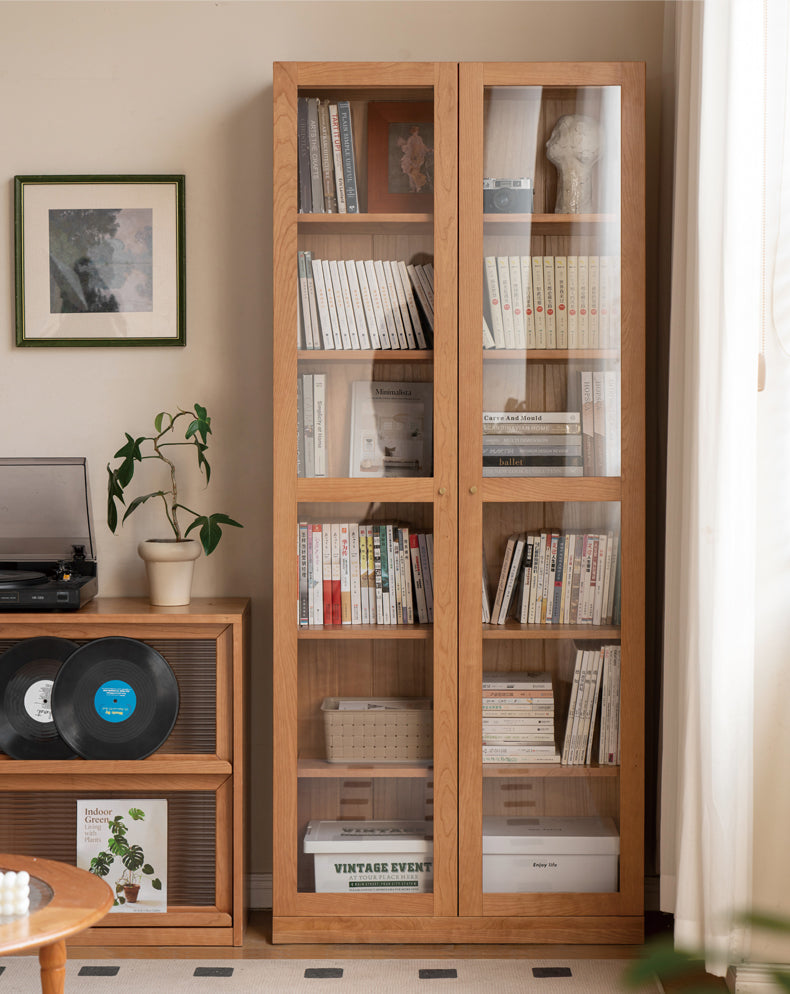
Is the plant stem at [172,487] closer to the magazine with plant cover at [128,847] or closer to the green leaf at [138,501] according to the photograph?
the green leaf at [138,501]

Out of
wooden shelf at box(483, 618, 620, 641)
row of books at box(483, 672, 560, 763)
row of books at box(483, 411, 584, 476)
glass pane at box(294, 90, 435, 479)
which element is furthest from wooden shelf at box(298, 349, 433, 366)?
row of books at box(483, 672, 560, 763)

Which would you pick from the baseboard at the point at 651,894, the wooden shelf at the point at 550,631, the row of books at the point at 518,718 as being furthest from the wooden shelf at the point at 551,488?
the baseboard at the point at 651,894

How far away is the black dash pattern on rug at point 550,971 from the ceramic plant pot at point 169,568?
1220 mm

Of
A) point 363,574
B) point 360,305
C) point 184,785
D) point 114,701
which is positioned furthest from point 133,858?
point 360,305

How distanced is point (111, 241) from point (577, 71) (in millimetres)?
1278

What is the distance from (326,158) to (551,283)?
0.63m

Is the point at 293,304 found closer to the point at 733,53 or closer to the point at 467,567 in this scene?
the point at 467,567

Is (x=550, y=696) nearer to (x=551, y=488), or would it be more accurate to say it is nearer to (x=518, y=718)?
(x=518, y=718)

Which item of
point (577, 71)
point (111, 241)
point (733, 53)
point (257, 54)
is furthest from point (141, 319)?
point (733, 53)

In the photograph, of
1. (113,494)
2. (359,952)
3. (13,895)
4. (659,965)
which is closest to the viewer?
(659,965)

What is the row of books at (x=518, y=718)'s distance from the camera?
220cm

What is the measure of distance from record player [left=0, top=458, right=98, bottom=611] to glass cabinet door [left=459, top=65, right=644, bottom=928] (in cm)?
101

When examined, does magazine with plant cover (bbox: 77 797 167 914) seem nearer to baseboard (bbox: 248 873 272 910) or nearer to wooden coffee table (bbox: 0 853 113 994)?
baseboard (bbox: 248 873 272 910)

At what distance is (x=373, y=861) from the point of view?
220cm
